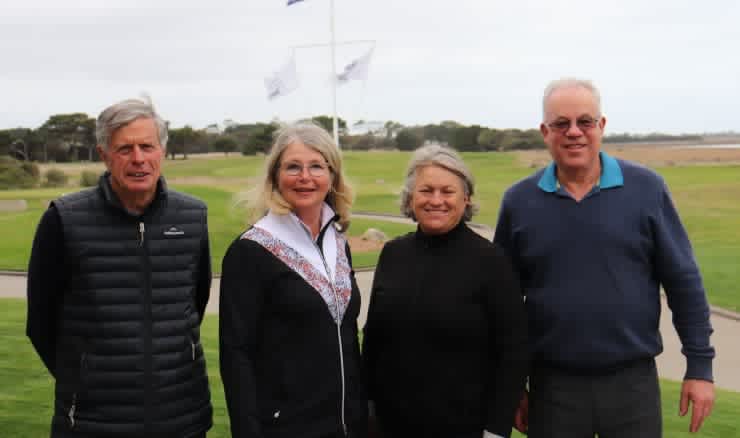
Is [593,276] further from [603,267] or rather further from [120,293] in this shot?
[120,293]

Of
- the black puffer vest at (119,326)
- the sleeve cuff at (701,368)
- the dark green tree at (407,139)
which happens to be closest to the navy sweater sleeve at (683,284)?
the sleeve cuff at (701,368)

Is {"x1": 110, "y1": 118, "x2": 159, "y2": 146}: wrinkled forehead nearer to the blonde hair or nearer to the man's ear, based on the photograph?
the man's ear

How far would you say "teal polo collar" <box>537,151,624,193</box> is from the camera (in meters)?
3.37

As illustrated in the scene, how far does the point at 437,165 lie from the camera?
328 cm

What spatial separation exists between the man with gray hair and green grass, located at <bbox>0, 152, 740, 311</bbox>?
424mm

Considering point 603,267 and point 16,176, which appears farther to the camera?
point 16,176

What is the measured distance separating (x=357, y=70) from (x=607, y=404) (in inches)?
975

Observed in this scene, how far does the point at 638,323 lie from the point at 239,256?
1756mm

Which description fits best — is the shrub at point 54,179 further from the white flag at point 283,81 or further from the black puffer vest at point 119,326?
the black puffer vest at point 119,326

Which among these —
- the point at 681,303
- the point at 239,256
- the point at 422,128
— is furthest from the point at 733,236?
the point at 422,128

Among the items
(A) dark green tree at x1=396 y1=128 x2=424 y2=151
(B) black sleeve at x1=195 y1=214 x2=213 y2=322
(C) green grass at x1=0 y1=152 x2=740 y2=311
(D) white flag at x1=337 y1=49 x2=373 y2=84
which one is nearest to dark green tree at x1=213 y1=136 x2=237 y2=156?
(C) green grass at x1=0 y1=152 x2=740 y2=311

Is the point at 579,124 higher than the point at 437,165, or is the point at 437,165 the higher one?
the point at 579,124

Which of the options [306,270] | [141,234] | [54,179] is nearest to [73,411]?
[141,234]

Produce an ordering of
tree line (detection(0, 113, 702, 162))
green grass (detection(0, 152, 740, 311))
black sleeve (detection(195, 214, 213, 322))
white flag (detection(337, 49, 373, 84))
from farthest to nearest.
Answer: tree line (detection(0, 113, 702, 162)) < white flag (detection(337, 49, 373, 84)) < green grass (detection(0, 152, 740, 311)) < black sleeve (detection(195, 214, 213, 322))
